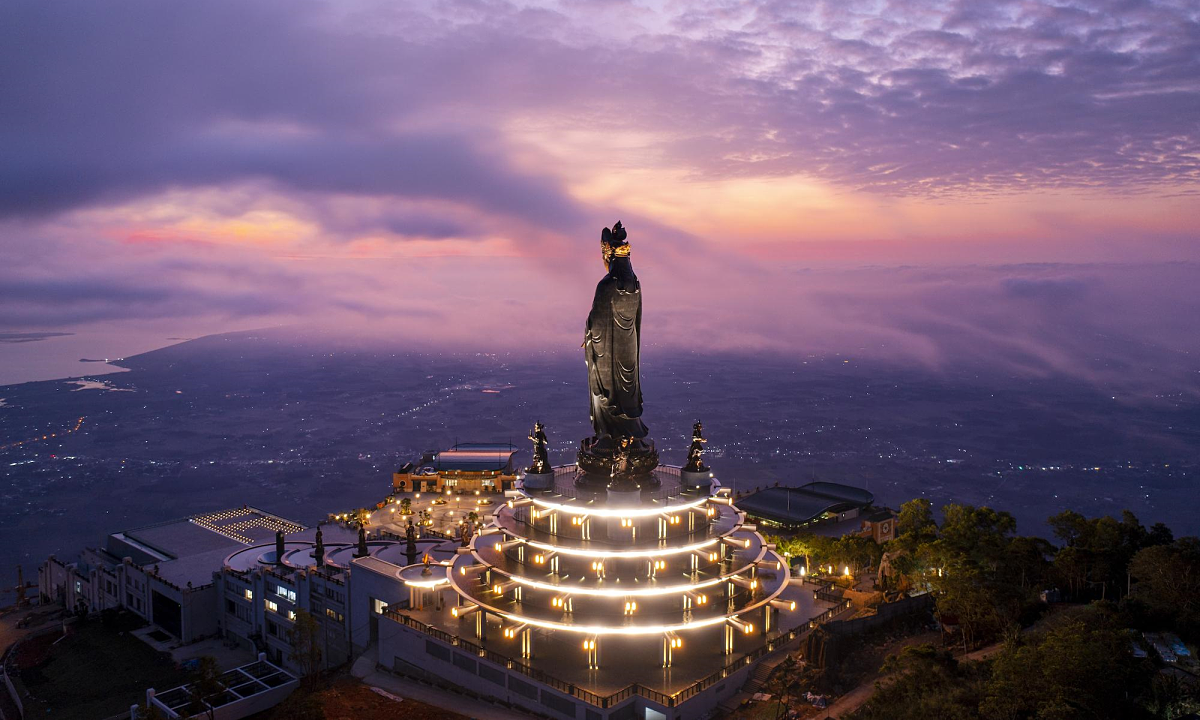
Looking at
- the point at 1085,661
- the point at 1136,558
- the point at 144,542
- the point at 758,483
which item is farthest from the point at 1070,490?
the point at 144,542

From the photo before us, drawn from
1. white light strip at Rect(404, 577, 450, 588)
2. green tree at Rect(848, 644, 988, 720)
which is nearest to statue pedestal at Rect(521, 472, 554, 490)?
white light strip at Rect(404, 577, 450, 588)

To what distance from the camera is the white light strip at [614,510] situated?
43.6 meters

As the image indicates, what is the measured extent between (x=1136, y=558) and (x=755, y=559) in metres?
22.9

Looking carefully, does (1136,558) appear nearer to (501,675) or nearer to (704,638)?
(704,638)

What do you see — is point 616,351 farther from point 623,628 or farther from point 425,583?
point 425,583

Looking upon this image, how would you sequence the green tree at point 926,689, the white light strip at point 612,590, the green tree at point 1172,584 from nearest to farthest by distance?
1. the green tree at point 926,689
2. the green tree at point 1172,584
3. the white light strip at point 612,590

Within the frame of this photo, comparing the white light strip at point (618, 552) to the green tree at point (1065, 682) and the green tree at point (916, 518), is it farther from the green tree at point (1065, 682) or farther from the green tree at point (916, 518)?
the green tree at point (916, 518)

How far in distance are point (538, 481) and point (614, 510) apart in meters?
5.78

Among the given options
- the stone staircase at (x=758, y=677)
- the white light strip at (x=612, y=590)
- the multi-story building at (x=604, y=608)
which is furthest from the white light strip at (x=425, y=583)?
the stone staircase at (x=758, y=677)

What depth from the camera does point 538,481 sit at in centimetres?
4684

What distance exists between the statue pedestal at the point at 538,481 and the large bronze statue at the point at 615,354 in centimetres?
276

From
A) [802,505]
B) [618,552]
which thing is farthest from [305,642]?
[802,505]

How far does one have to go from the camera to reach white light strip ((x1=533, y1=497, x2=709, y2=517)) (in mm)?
43594

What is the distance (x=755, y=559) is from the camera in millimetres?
46375
